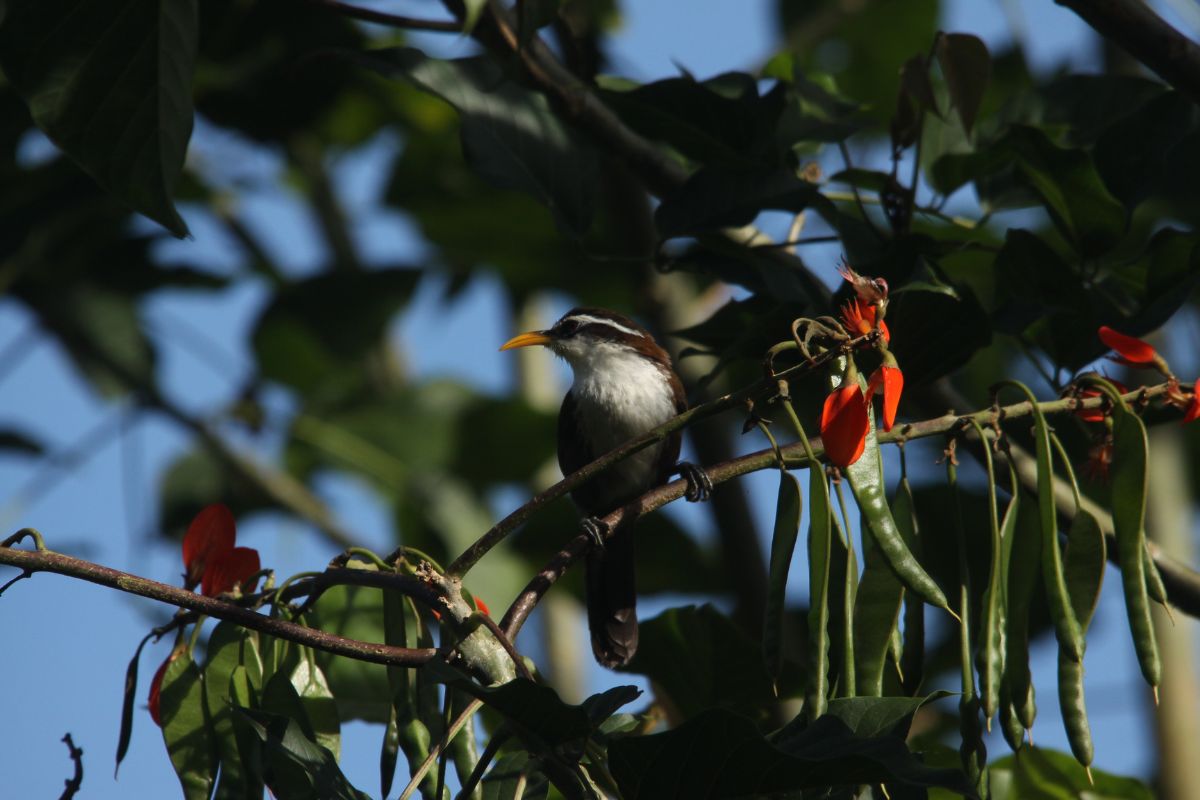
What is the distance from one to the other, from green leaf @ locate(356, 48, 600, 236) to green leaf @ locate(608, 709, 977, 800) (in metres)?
1.64

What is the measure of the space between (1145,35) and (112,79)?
2.18 m

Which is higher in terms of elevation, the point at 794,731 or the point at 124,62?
the point at 124,62

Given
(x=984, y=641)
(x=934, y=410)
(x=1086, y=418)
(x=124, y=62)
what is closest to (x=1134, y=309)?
(x=934, y=410)

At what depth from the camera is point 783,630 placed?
2.12 m

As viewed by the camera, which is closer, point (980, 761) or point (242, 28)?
point (980, 761)

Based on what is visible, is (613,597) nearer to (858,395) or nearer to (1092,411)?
(1092,411)

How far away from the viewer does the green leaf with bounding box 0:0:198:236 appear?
2.82 meters

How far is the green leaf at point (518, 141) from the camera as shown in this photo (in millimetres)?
3336

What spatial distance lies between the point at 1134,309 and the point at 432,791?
2059 millimetres

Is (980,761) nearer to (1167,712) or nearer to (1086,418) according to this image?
(1086,418)

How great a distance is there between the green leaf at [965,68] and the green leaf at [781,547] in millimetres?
1453

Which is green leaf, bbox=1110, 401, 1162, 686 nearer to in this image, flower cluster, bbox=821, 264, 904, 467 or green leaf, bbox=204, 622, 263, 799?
flower cluster, bbox=821, 264, 904, 467

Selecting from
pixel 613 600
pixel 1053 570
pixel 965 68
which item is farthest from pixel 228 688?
pixel 613 600

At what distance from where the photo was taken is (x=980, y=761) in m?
2.09
